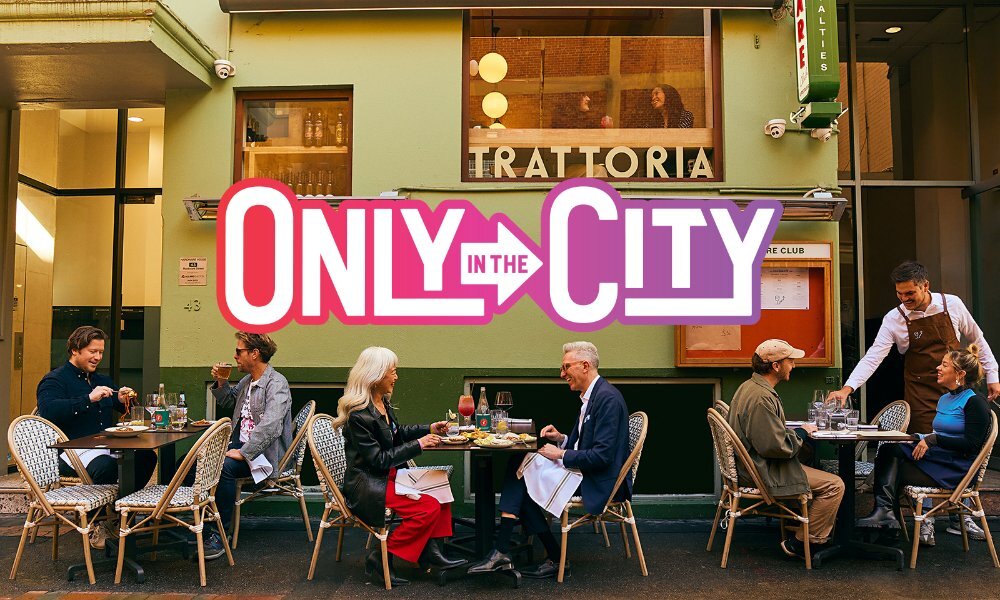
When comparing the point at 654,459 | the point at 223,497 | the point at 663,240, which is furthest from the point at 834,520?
the point at 223,497

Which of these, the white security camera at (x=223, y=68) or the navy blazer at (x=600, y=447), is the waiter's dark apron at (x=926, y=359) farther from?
the white security camera at (x=223, y=68)

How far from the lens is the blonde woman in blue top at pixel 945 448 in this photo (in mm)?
5383

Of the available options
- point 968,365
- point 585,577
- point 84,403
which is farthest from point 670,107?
point 84,403

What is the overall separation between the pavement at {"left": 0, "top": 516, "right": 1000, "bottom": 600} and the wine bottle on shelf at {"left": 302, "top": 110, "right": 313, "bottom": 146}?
3.49m

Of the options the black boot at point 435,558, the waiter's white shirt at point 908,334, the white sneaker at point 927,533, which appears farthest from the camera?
the waiter's white shirt at point 908,334

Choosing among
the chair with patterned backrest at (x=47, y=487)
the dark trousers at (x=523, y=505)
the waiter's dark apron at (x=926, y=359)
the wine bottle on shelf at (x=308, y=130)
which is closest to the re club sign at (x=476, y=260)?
the wine bottle on shelf at (x=308, y=130)

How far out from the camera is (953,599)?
4.78 m

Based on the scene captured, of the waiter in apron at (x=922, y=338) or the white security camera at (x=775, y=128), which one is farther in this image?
the white security camera at (x=775, y=128)

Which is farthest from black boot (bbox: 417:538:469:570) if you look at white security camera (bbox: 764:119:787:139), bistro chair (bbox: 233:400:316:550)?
white security camera (bbox: 764:119:787:139)

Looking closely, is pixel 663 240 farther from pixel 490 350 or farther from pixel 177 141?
pixel 177 141

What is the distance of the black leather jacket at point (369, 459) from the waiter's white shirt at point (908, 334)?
3668 millimetres

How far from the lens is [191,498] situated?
16.9ft

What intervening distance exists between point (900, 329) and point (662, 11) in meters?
3.40

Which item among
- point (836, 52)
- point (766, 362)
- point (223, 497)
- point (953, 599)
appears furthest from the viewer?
point (836, 52)
